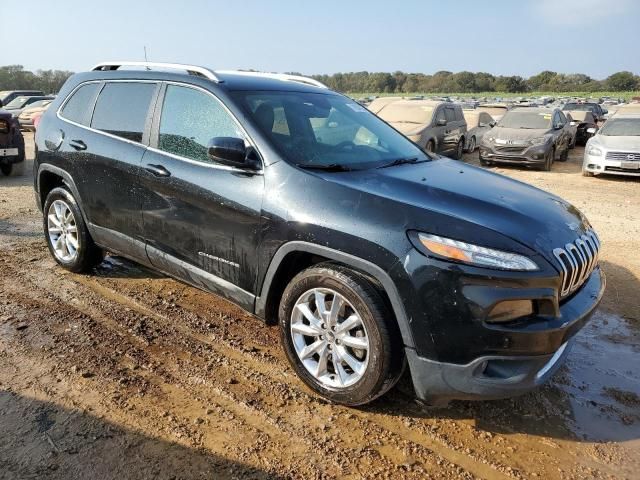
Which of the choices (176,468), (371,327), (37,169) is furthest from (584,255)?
(37,169)

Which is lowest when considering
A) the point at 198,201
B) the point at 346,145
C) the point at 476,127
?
the point at 476,127

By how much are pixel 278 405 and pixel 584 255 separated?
6.28 feet

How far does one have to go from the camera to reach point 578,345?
386 centimetres

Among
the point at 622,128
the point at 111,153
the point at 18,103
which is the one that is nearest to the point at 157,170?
the point at 111,153

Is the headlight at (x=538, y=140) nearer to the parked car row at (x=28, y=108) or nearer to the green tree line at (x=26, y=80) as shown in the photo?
the parked car row at (x=28, y=108)

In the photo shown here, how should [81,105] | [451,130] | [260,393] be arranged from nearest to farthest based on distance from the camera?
[260,393], [81,105], [451,130]

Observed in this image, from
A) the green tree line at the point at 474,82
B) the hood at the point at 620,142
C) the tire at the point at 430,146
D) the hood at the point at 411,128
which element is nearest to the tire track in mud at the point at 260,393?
the hood at the point at 411,128

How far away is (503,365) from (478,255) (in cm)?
56

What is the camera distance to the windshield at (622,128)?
1205 cm

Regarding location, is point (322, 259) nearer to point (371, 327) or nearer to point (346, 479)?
point (371, 327)

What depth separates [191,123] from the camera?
3.62 meters

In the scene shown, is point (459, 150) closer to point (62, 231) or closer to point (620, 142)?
point (620, 142)

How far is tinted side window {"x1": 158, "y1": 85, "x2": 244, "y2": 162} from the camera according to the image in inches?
135

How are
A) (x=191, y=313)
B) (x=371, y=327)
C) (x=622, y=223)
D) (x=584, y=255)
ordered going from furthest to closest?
1. (x=622, y=223)
2. (x=191, y=313)
3. (x=584, y=255)
4. (x=371, y=327)
